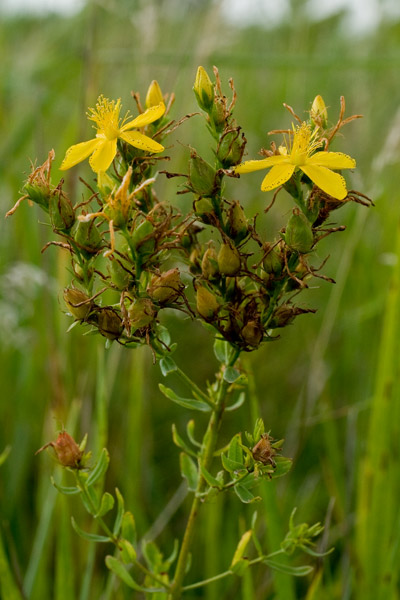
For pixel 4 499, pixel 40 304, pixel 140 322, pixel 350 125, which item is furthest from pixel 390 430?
pixel 350 125

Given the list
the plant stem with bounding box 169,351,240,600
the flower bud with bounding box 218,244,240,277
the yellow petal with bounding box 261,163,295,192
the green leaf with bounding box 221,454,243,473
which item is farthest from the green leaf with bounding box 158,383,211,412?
the yellow petal with bounding box 261,163,295,192

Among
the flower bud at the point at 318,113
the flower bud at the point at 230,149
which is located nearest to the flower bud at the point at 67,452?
the flower bud at the point at 230,149

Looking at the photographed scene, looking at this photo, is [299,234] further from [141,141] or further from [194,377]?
[194,377]

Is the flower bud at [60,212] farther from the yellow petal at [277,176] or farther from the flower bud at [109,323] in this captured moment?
the yellow petal at [277,176]

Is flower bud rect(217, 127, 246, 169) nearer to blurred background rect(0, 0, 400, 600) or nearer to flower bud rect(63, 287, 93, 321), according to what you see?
flower bud rect(63, 287, 93, 321)

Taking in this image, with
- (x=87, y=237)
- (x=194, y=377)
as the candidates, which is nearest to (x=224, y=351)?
(x=87, y=237)

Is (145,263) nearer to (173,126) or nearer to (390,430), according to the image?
(173,126)
